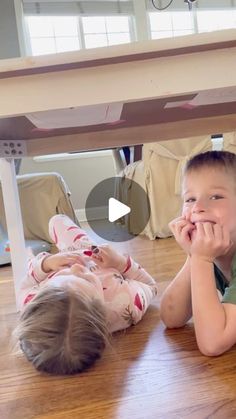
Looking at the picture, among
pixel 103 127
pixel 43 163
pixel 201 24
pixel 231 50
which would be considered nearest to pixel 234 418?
pixel 231 50

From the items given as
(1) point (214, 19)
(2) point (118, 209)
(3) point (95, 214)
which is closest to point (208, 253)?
(2) point (118, 209)

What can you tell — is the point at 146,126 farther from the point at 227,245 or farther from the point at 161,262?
the point at 227,245

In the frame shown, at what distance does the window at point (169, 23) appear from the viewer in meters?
3.80

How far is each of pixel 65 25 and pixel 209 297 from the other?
349 cm

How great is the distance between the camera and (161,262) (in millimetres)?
1550

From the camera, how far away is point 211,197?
756 millimetres

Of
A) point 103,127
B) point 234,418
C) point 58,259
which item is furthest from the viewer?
point 103,127

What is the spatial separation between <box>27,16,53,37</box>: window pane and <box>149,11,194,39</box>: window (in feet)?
2.92

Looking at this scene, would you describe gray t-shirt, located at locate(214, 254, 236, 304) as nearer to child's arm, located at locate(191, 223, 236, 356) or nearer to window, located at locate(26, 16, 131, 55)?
child's arm, located at locate(191, 223, 236, 356)

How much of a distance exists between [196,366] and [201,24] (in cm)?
383

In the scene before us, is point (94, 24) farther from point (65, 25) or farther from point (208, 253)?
point (208, 253)

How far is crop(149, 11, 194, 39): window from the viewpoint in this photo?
380 cm
